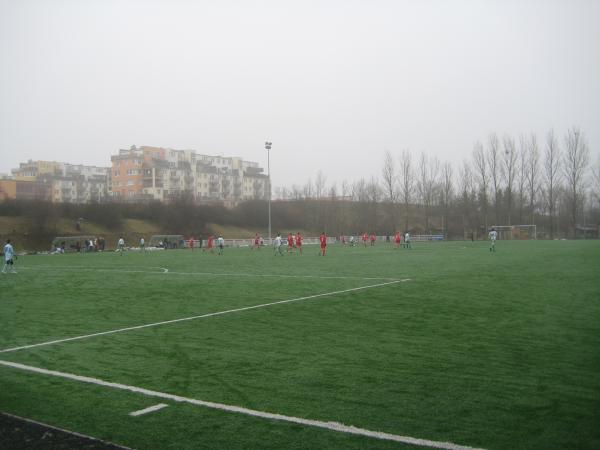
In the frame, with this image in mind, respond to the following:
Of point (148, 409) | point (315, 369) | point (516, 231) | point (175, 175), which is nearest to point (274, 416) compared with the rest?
point (148, 409)

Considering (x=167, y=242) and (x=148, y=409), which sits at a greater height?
(x=167, y=242)

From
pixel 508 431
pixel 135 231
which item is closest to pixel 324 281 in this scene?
pixel 508 431

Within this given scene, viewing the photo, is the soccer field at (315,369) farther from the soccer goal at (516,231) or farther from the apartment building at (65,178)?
the apartment building at (65,178)

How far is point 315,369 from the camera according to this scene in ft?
22.1

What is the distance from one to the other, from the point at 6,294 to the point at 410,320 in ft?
43.3

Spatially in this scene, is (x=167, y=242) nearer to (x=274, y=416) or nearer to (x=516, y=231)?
(x=516, y=231)

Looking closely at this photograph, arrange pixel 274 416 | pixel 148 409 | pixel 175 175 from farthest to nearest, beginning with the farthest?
1. pixel 175 175
2. pixel 148 409
3. pixel 274 416

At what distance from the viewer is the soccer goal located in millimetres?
84938

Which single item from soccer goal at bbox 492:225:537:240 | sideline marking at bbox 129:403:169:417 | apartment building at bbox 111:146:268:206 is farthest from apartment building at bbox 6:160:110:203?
sideline marking at bbox 129:403:169:417

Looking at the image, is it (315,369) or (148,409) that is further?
(315,369)

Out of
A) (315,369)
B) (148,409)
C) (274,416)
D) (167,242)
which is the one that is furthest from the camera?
(167,242)

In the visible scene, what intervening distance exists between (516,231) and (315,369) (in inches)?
3416

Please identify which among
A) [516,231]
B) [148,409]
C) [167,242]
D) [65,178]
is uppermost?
[65,178]

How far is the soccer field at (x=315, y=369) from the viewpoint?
4.68 m
